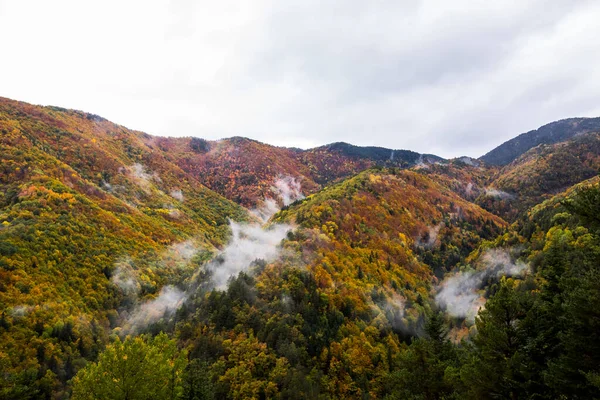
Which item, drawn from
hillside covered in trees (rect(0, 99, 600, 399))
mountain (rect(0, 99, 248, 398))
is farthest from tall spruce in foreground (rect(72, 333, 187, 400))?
mountain (rect(0, 99, 248, 398))

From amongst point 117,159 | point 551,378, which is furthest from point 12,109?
point 551,378

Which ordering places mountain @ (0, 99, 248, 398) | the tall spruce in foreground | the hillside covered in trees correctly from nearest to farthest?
the hillside covered in trees
the tall spruce in foreground
mountain @ (0, 99, 248, 398)

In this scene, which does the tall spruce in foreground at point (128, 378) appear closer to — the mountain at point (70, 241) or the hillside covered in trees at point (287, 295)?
the hillside covered in trees at point (287, 295)

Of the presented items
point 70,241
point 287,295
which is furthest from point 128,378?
point 70,241

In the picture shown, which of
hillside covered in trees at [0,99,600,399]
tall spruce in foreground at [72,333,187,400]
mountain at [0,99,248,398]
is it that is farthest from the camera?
mountain at [0,99,248,398]

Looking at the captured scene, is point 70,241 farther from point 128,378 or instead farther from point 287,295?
point 128,378

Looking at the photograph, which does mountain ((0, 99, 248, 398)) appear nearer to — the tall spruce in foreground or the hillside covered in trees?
the hillside covered in trees

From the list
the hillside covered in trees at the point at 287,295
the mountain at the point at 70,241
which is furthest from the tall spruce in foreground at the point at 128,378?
the mountain at the point at 70,241

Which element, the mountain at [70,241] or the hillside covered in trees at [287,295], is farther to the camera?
the mountain at [70,241]

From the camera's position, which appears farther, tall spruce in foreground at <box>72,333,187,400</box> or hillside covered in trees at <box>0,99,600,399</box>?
tall spruce in foreground at <box>72,333,187,400</box>

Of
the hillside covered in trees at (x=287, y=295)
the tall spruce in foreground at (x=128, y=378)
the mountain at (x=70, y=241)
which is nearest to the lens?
the hillside covered in trees at (x=287, y=295)
